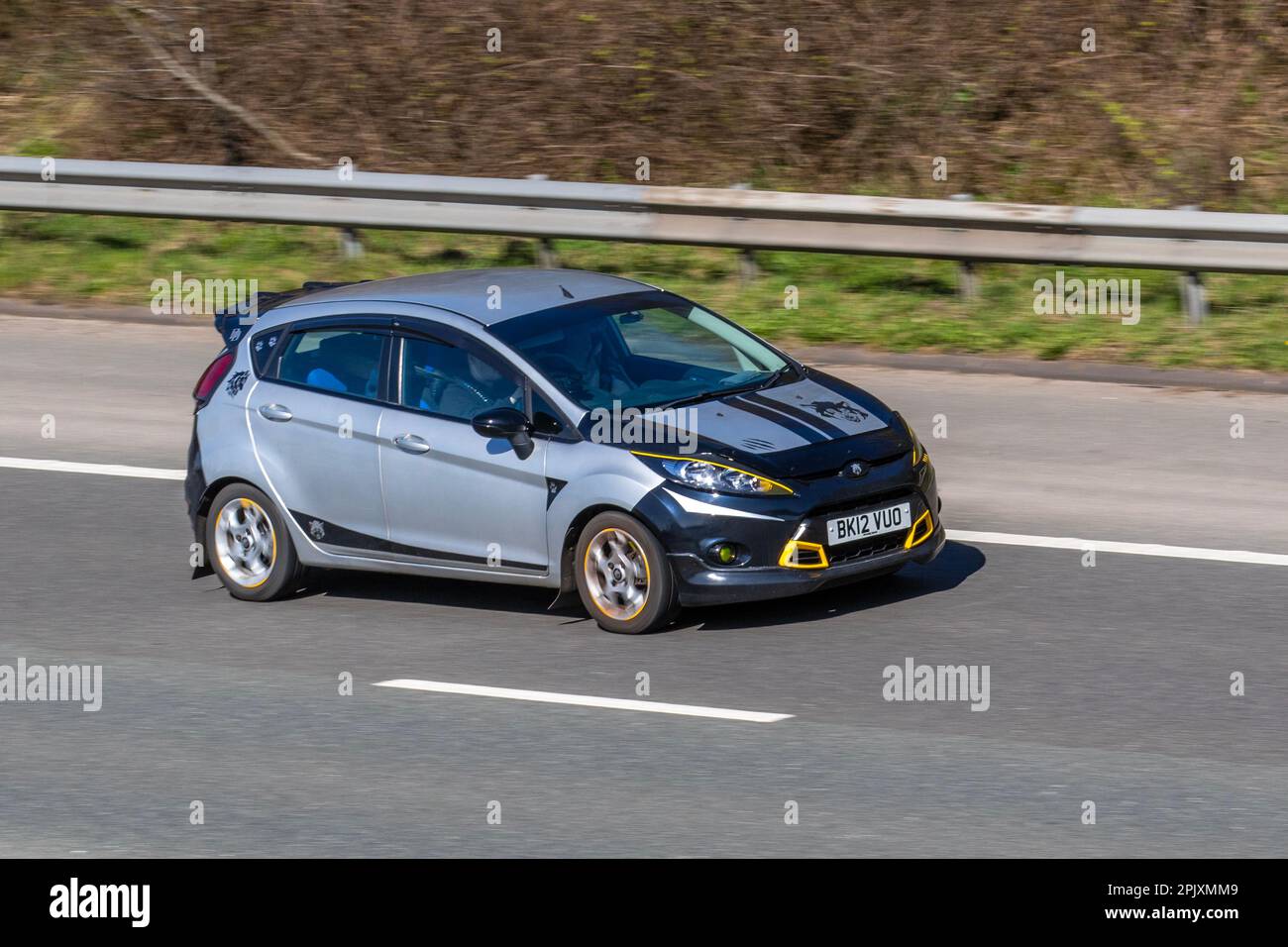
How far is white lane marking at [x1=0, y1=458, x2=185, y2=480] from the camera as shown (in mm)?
12703

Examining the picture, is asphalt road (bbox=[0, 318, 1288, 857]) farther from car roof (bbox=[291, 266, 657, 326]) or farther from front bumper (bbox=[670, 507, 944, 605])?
car roof (bbox=[291, 266, 657, 326])

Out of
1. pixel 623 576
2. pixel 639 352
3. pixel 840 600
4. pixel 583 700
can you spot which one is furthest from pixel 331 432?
pixel 840 600

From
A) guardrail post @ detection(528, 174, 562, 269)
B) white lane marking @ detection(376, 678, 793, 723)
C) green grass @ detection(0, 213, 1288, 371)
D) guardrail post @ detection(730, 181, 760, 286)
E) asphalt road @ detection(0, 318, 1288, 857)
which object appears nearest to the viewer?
asphalt road @ detection(0, 318, 1288, 857)

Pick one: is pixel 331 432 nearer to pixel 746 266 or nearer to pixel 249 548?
pixel 249 548

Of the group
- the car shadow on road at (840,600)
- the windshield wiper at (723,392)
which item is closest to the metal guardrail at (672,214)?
the car shadow on road at (840,600)

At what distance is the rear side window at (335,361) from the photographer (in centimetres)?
994

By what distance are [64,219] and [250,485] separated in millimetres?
10954

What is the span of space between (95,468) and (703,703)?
6026mm

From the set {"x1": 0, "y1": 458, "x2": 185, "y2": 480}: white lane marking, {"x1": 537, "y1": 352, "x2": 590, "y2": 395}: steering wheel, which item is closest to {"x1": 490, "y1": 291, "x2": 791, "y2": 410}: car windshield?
{"x1": 537, "y1": 352, "x2": 590, "y2": 395}: steering wheel

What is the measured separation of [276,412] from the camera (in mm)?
10086

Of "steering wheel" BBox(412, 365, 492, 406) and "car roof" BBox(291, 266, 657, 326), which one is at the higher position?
"car roof" BBox(291, 266, 657, 326)

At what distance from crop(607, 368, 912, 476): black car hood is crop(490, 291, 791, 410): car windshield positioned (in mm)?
200

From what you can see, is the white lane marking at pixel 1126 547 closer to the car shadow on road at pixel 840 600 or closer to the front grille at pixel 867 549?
the car shadow on road at pixel 840 600

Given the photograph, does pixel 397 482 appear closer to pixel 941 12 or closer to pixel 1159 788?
pixel 1159 788
